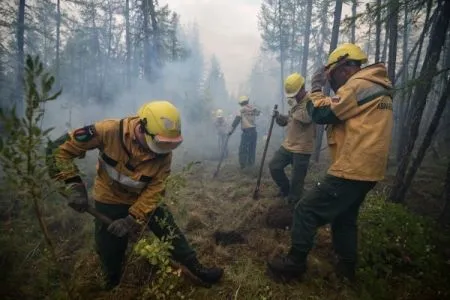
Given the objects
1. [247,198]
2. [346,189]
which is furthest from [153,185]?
[247,198]

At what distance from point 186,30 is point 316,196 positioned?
6720 cm

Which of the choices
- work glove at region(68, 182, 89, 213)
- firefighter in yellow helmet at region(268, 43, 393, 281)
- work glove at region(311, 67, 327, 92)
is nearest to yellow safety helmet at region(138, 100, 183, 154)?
work glove at region(68, 182, 89, 213)

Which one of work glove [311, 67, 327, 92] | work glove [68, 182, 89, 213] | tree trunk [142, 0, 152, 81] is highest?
tree trunk [142, 0, 152, 81]

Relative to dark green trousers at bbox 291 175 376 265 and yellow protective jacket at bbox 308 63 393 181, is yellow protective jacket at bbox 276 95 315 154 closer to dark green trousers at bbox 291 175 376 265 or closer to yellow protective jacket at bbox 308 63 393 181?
dark green trousers at bbox 291 175 376 265

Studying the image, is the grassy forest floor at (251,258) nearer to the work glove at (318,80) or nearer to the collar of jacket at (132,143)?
the collar of jacket at (132,143)

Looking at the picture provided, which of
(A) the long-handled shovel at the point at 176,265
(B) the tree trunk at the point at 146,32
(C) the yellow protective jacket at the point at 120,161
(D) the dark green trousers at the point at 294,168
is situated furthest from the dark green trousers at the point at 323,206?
(B) the tree trunk at the point at 146,32

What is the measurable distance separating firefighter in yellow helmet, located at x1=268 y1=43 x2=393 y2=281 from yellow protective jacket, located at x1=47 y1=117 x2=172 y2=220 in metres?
1.53

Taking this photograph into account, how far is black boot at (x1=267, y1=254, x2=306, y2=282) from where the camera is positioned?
3357 millimetres

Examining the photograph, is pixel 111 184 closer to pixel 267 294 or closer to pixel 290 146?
pixel 267 294

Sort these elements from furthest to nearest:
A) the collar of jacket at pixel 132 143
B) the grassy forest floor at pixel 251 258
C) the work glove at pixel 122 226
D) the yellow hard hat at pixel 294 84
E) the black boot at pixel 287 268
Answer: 1. the yellow hard hat at pixel 294 84
2. the black boot at pixel 287 268
3. the collar of jacket at pixel 132 143
4. the work glove at pixel 122 226
5. the grassy forest floor at pixel 251 258

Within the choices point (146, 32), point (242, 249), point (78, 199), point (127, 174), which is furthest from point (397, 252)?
point (146, 32)

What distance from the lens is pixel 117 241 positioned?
330cm

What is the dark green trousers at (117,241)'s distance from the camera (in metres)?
3.22

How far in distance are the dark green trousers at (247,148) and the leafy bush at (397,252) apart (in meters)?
5.61
